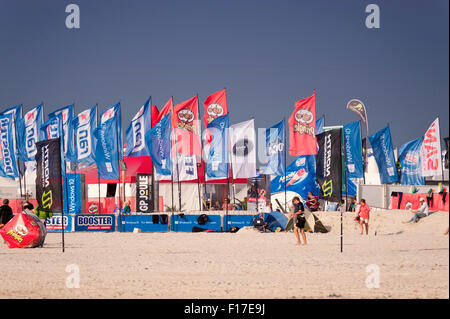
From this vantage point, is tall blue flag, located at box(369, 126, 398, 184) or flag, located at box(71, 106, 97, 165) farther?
flag, located at box(71, 106, 97, 165)

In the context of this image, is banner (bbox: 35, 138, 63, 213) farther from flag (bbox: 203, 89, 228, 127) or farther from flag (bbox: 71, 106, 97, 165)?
flag (bbox: 71, 106, 97, 165)

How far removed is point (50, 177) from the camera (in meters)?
14.6

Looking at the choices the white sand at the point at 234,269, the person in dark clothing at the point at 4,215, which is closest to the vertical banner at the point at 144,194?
the white sand at the point at 234,269

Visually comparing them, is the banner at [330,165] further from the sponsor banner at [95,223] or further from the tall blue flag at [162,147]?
the sponsor banner at [95,223]

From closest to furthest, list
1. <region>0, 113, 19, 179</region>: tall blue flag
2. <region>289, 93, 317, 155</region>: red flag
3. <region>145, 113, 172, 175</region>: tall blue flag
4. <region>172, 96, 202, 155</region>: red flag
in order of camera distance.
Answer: <region>289, 93, 317, 155</region>: red flag, <region>172, 96, 202, 155</region>: red flag, <region>145, 113, 172, 175</region>: tall blue flag, <region>0, 113, 19, 179</region>: tall blue flag

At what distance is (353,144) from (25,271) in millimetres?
19422

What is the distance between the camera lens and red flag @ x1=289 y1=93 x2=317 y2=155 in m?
24.8

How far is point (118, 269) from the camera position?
36.4 ft

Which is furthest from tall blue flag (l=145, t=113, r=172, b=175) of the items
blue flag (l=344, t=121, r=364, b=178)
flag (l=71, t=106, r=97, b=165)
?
blue flag (l=344, t=121, r=364, b=178)

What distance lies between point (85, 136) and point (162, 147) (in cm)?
436

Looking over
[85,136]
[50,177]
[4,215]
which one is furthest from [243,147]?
[50,177]

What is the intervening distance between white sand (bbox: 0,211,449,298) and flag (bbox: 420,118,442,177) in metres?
0.65
